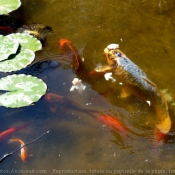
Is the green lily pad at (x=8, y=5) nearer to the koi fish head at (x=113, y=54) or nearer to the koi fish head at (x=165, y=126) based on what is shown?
the koi fish head at (x=113, y=54)

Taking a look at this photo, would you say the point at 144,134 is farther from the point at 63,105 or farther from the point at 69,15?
the point at 69,15

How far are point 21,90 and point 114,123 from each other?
0.80 m

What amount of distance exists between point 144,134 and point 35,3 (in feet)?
7.67

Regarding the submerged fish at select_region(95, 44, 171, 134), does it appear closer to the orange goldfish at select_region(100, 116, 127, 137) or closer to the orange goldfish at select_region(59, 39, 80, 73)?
the orange goldfish at select_region(100, 116, 127, 137)

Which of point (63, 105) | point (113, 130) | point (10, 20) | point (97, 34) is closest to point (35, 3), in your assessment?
point (10, 20)

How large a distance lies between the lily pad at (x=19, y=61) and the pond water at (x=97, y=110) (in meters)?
0.16

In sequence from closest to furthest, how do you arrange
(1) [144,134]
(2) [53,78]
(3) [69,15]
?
Result: (1) [144,134]
(2) [53,78]
(3) [69,15]

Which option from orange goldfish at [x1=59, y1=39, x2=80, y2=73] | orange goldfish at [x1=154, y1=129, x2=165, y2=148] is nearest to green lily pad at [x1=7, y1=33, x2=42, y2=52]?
orange goldfish at [x1=59, y1=39, x2=80, y2=73]

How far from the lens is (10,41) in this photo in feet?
9.18

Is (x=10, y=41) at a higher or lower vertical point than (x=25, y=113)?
higher

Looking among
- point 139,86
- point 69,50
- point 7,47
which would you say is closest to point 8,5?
point 7,47

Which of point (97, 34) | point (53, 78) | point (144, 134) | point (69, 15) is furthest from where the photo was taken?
point (69, 15)

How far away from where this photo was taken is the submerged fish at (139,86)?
7.54 ft

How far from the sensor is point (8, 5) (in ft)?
11.1
